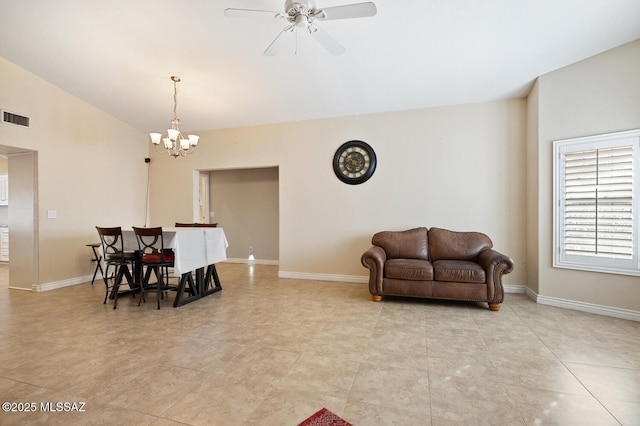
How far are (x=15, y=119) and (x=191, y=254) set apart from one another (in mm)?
3202

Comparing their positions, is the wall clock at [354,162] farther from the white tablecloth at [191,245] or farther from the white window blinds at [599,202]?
the white window blinds at [599,202]

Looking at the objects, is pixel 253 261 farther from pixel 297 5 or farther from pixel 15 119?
pixel 297 5

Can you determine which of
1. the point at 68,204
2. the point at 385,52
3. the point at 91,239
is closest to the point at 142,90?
the point at 68,204

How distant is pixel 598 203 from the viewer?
3252 mm

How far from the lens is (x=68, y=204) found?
470 centimetres

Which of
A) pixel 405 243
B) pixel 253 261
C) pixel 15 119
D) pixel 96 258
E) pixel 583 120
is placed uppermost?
pixel 15 119

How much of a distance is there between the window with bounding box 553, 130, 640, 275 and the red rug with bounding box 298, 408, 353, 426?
3474 mm

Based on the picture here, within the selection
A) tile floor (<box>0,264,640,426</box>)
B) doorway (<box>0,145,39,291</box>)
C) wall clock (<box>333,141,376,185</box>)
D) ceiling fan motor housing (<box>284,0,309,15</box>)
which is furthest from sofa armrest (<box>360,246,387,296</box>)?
doorway (<box>0,145,39,291</box>)

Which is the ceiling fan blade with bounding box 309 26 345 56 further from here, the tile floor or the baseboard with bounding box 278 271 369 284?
the baseboard with bounding box 278 271 369 284

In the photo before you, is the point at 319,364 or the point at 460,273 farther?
the point at 460,273

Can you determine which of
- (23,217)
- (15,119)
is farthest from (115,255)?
(15,119)

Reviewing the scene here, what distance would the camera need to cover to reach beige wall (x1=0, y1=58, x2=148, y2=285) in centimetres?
414

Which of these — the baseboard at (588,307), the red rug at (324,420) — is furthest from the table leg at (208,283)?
the baseboard at (588,307)

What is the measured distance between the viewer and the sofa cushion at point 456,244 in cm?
397
